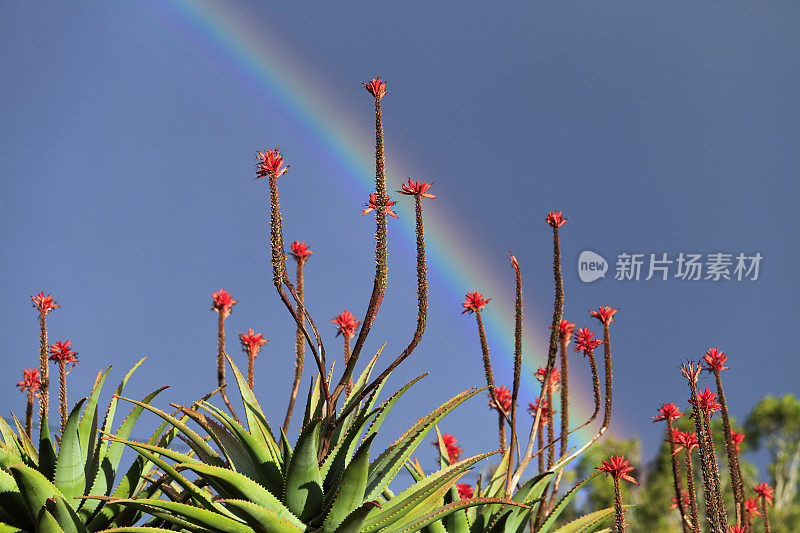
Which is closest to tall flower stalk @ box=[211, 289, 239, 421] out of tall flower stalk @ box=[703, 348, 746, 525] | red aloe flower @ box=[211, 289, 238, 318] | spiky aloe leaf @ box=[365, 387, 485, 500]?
red aloe flower @ box=[211, 289, 238, 318]

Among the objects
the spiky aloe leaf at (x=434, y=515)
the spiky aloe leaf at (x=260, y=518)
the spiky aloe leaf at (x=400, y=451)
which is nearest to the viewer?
the spiky aloe leaf at (x=260, y=518)

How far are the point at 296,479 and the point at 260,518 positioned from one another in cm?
29

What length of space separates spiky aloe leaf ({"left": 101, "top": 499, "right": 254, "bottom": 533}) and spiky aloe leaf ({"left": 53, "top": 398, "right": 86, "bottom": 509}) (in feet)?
3.37

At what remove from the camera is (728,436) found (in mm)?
5188

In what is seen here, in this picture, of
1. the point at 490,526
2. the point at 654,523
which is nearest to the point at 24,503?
the point at 490,526

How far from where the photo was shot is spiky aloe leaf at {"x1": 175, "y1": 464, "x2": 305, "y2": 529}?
3348 millimetres

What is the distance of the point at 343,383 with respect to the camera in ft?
12.3

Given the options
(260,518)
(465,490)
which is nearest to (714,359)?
(465,490)

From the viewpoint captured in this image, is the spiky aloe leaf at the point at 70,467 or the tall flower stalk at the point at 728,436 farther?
the tall flower stalk at the point at 728,436

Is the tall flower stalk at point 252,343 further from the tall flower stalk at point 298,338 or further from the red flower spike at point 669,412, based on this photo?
the red flower spike at point 669,412

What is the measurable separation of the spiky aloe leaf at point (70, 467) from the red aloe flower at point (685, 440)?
3.78 meters

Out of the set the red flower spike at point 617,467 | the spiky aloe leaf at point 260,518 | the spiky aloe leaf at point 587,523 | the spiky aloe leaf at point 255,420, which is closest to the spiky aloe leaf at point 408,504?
the spiky aloe leaf at point 260,518

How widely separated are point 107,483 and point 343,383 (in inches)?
71.0

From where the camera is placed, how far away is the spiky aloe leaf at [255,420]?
4.04 meters
